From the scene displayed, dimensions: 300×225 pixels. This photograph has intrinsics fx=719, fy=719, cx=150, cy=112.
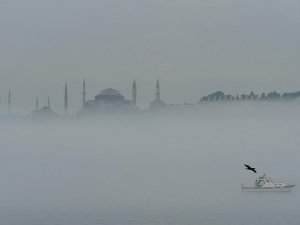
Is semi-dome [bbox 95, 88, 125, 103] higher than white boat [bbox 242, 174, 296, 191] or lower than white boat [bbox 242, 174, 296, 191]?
higher

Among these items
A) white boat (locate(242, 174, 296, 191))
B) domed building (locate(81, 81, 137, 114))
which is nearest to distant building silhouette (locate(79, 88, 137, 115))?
domed building (locate(81, 81, 137, 114))

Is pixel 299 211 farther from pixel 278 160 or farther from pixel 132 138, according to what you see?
pixel 132 138

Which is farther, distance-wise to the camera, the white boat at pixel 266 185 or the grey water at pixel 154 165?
the white boat at pixel 266 185

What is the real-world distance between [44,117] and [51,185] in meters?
1.25

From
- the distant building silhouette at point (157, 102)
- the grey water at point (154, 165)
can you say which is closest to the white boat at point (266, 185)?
the grey water at point (154, 165)

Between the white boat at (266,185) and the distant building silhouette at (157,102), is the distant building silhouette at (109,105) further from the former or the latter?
the white boat at (266,185)

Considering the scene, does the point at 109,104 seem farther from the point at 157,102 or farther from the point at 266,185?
the point at 266,185

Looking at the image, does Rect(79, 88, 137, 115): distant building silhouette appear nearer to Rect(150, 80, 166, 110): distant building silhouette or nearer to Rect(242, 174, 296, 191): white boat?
Rect(150, 80, 166, 110): distant building silhouette

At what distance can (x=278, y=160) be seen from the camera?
25.3 ft

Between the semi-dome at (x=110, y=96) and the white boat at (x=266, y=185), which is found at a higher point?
the semi-dome at (x=110, y=96)

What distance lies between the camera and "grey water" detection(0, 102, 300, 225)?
7.58 metres

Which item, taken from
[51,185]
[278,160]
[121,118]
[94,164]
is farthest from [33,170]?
[278,160]

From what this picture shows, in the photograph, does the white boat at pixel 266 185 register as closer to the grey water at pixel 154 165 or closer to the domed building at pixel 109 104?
the grey water at pixel 154 165

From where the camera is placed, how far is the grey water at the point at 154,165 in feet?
24.9
